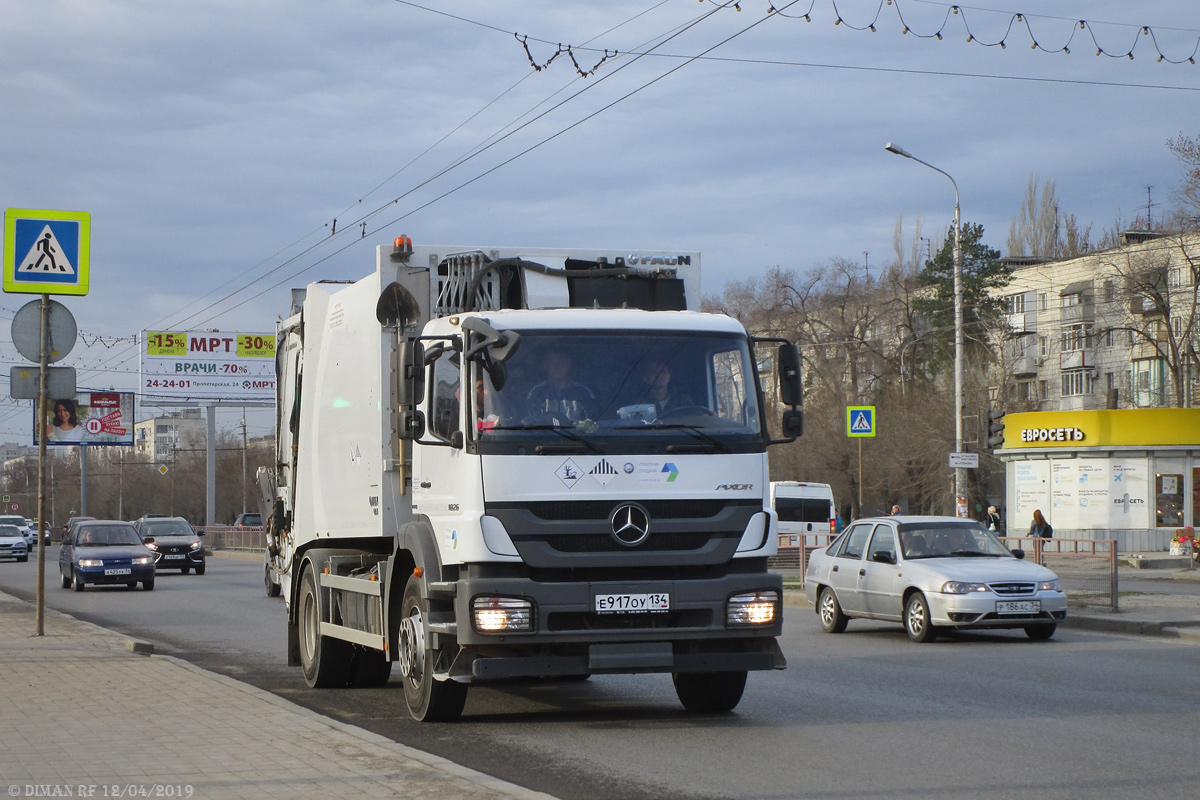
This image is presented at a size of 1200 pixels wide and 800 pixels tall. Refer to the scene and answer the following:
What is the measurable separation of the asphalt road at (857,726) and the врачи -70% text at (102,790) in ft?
5.93

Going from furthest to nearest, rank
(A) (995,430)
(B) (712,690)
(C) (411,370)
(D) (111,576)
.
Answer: (D) (111,576) → (A) (995,430) → (B) (712,690) → (C) (411,370)

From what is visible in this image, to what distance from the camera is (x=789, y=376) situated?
9719 millimetres

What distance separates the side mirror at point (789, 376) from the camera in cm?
971

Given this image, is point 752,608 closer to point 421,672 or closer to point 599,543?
point 599,543

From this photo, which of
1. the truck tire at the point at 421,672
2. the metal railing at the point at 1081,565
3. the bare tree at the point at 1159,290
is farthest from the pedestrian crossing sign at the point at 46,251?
the bare tree at the point at 1159,290

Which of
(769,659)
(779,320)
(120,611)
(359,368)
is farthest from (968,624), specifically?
(779,320)

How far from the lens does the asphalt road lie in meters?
7.46

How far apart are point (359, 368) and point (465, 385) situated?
7.04 feet

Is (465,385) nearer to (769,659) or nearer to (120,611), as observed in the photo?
(769,659)

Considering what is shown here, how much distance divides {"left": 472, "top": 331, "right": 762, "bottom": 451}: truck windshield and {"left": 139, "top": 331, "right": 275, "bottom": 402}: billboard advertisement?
60357mm

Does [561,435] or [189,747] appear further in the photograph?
[561,435]

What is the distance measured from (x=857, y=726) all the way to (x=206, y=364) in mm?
62821

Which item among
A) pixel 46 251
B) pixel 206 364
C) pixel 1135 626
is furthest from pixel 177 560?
pixel 206 364

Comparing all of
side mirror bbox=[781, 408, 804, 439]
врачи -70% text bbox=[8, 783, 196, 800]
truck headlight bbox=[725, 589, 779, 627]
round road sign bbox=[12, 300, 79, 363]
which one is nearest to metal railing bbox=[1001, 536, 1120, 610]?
side mirror bbox=[781, 408, 804, 439]
